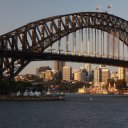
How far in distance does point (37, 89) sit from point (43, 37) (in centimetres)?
2183

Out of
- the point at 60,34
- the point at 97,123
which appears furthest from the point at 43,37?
the point at 97,123

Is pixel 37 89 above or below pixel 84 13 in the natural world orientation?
below

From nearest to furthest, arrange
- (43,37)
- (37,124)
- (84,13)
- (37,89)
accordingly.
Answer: (37,124), (43,37), (84,13), (37,89)

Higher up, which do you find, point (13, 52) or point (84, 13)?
point (84, 13)

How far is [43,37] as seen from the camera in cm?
11862

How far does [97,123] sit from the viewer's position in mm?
64062

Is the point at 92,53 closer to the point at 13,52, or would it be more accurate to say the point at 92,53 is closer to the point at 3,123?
the point at 13,52

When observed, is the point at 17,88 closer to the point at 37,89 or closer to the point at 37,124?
the point at 37,89

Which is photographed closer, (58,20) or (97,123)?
(97,123)

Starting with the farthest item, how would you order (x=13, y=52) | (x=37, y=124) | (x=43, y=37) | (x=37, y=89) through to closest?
(x=37, y=89), (x=43, y=37), (x=13, y=52), (x=37, y=124)

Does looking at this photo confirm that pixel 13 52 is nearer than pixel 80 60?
Yes

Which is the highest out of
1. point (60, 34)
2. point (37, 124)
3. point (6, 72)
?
point (60, 34)

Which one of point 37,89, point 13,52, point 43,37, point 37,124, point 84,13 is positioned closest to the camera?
point 37,124

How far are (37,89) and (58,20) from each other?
20023 millimetres
